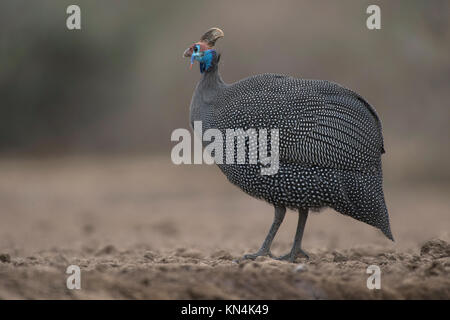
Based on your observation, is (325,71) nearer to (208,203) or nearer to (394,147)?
(394,147)

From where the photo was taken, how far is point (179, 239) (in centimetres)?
908

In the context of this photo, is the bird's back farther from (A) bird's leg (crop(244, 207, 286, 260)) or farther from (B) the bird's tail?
(A) bird's leg (crop(244, 207, 286, 260))

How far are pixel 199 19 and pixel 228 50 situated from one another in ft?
5.15

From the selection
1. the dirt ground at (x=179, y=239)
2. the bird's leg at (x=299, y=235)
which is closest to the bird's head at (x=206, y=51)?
the bird's leg at (x=299, y=235)

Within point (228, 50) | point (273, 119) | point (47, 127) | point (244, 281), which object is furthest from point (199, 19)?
point (244, 281)

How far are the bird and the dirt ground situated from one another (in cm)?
50

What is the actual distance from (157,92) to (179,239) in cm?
1057

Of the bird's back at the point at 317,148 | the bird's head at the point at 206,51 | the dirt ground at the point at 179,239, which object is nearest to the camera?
the dirt ground at the point at 179,239

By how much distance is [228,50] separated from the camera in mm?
17453

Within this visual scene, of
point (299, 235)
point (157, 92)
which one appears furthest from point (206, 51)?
point (157, 92)

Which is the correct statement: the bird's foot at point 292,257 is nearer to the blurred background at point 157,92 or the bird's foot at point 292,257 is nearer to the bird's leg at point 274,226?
the bird's leg at point 274,226

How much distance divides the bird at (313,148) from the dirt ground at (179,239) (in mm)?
503

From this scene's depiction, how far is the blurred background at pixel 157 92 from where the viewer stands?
1183cm

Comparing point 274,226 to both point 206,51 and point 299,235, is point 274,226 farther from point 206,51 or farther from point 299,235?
point 206,51
